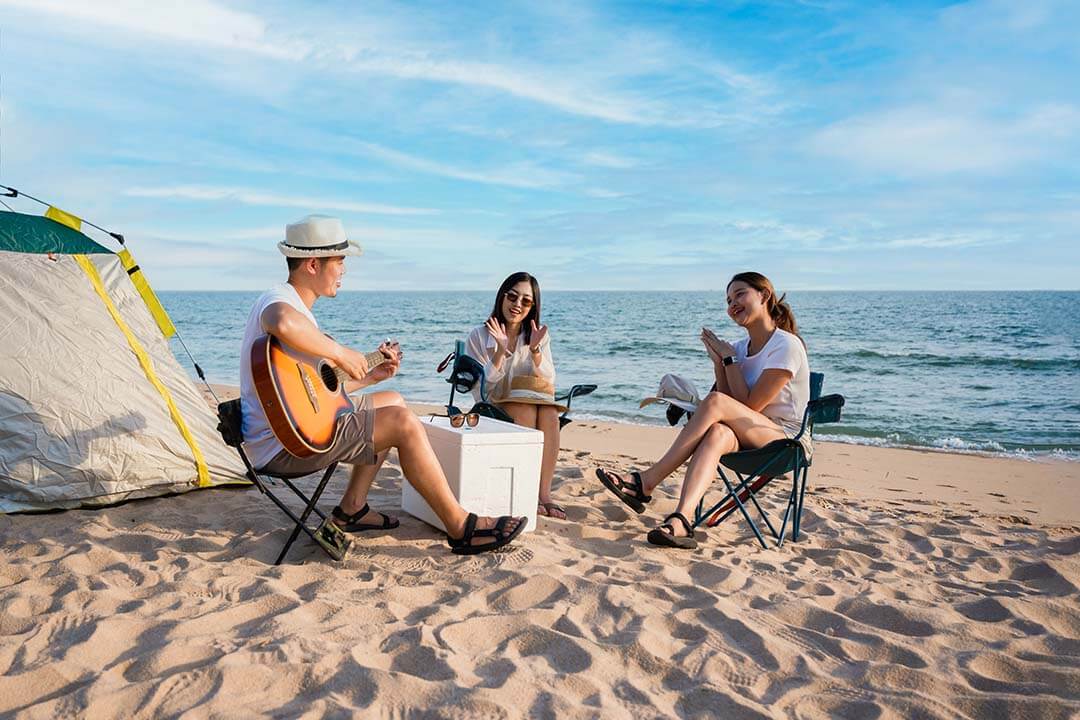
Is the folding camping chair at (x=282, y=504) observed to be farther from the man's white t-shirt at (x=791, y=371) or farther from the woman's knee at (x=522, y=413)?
the man's white t-shirt at (x=791, y=371)

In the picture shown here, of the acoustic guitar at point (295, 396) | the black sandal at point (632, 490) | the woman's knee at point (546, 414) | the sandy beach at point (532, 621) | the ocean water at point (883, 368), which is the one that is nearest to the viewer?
the sandy beach at point (532, 621)

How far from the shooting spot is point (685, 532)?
3453 millimetres

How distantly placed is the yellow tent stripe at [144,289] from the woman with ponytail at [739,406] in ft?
8.19

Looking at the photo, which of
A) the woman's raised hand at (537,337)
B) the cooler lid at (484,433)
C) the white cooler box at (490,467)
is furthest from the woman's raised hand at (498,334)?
the white cooler box at (490,467)

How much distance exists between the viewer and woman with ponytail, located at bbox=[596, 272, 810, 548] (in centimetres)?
358

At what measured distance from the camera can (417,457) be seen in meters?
3.09

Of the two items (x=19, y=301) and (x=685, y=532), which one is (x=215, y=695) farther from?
(x=19, y=301)

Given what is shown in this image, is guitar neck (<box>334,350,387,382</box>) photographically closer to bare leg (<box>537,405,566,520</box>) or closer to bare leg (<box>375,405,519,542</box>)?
bare leg (<box>375,405,519,542</box>)

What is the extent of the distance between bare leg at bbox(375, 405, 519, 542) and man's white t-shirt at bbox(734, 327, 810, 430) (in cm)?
149

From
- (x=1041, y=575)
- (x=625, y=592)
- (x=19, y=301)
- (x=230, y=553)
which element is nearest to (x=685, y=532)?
(x=625, y=592)

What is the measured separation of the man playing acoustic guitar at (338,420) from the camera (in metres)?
2.94

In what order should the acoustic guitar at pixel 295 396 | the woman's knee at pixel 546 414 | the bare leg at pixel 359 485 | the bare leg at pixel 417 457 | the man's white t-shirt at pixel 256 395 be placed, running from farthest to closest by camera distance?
the woman's knee at pixel 546 414
the bare leg at pixel 359 485
the bare leg at pixel 417 457
the man's white t-shirt at pixel 256 395
the acoustic guitar at pixel 295 396

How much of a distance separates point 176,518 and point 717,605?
2.34 metres

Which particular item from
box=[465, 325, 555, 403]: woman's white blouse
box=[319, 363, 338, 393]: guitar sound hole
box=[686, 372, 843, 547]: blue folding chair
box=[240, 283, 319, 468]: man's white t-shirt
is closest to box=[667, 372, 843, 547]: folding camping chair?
box=[686, 372, 843, 547]: blue folding chair
